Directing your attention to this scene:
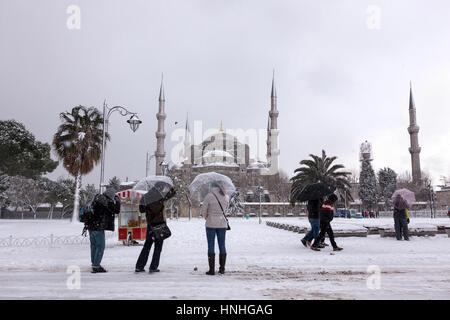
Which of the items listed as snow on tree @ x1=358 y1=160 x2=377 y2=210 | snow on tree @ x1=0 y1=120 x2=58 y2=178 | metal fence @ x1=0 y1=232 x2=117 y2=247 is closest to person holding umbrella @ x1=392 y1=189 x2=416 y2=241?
metal fence @ x1=0 y1=232 x2=117 y2=247

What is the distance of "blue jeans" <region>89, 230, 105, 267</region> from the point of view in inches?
216

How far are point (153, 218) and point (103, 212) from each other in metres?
0.95

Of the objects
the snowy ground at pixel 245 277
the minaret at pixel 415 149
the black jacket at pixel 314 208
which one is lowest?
the snowy ground at pixel 245 277

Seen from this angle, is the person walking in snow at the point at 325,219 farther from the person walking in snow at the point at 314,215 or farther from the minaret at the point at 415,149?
the minaret at the point at 415,149

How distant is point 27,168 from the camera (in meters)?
29.1

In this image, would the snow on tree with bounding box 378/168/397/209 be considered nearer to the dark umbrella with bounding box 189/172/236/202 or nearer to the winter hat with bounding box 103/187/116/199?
the dark umbrella with bounding box 189/172/236/202

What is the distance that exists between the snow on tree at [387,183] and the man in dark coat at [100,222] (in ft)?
202

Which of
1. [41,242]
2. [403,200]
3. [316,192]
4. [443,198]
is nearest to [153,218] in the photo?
[316,192]

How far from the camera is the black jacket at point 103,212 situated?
18.5 ft

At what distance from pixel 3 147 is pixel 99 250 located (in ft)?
87.0

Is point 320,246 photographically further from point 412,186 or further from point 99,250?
point 412,186

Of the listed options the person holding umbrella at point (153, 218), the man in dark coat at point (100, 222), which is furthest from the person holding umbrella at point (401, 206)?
the man in dark coat at point (100, 222)

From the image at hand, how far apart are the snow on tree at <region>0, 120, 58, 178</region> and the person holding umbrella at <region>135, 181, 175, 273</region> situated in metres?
26.9
